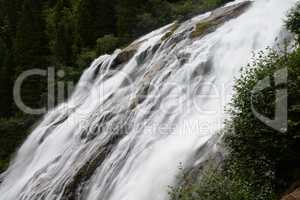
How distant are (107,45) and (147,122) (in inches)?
727

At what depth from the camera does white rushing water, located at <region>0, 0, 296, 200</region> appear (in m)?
17.6

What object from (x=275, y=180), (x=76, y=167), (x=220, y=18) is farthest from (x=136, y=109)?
(x=275, y=180)

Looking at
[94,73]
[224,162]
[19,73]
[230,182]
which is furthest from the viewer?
[19,73]

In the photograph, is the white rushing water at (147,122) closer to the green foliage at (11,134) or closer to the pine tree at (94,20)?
the green foliage at (11,134)

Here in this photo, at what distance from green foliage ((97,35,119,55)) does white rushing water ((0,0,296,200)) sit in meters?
9.19

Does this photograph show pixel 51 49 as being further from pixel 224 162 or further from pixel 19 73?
pixel 224 162

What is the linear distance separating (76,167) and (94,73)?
11.6 metres

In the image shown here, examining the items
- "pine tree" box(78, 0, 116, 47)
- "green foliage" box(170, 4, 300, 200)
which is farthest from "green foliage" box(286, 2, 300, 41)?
"pine tree" box(78, 0, 116, 47)

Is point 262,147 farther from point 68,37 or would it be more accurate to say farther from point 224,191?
point 68,37

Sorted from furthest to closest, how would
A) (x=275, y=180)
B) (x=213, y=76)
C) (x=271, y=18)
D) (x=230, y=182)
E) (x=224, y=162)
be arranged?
(x=271, y=18)
(x=213, y=76)
(x=224, y=162)
(x=275, y=180)
(x=230, y=182)

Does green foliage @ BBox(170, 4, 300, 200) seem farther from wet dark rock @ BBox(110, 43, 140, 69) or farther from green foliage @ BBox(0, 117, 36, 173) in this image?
green foliage @ BBox(0, 117, 36, 173)

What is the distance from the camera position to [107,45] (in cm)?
3800

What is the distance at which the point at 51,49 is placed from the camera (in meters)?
44.8

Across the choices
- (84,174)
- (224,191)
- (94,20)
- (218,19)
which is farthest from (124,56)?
(224,191)
